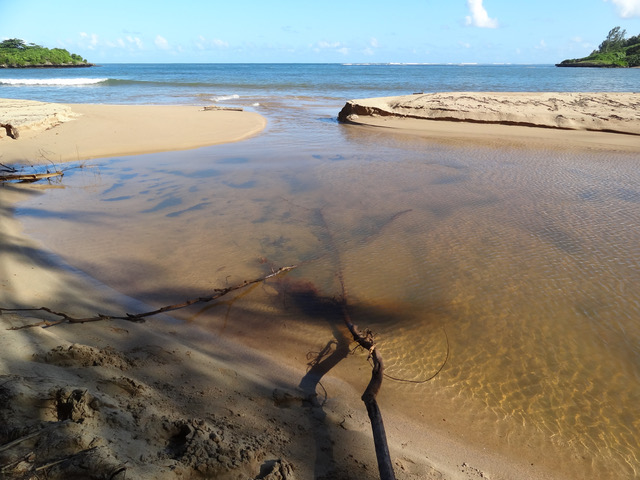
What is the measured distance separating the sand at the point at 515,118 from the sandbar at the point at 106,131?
13.3ft

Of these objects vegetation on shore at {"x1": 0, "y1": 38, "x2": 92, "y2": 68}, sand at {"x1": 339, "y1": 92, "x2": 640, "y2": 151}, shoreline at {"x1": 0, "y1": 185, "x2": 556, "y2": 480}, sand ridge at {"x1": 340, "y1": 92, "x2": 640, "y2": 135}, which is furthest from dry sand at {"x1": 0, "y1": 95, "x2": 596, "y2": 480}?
vegetation on shore at {"x1": 0, "y1": 38, "x2": 92, "y2": 68}

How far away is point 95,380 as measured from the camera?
1.85 m

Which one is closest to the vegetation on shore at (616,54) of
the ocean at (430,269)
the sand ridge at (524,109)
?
the sand ridge at (524,109)

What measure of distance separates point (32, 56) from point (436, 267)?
278 feet

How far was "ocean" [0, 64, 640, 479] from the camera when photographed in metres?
2.20

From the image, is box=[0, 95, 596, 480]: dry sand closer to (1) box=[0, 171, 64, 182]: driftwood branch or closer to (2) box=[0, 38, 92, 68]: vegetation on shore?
(1) box=[0, 171, 64, 182]: driftwood branch

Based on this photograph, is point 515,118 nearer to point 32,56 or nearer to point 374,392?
point 374,392

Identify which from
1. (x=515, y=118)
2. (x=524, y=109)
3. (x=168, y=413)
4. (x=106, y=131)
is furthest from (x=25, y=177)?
(x=524, y=109)

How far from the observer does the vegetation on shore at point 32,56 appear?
209 ft

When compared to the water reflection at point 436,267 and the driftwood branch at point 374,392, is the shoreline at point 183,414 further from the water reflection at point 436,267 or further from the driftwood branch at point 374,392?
the water reflection at point 436,267

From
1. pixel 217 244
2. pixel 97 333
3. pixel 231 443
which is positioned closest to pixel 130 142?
pixel 217 244

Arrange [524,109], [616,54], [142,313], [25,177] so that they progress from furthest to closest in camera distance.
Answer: [616,54]
[524,109]
[25,177]
[142,313]

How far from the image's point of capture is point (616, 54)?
72688 millimetres

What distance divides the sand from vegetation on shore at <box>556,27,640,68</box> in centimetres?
7253
